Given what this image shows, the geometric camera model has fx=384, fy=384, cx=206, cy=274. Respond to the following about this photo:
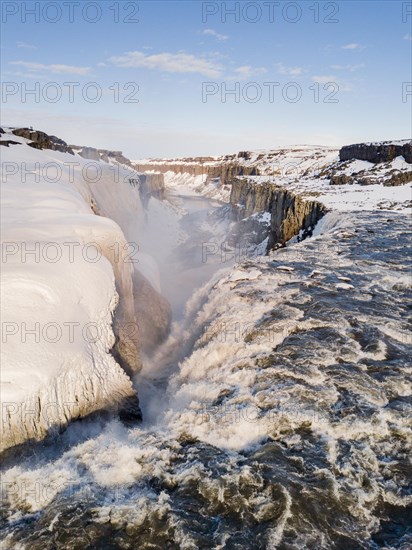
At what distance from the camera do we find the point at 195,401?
9875 mm

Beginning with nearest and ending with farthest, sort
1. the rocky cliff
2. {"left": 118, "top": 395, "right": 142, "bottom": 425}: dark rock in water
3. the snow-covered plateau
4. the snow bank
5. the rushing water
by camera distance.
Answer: the rushing water
the snow-covered plateau
the snow bank
{"left": 118, "top": 395, "right": 142, "bottom": 425}: dark rock in water
the rocky cliff

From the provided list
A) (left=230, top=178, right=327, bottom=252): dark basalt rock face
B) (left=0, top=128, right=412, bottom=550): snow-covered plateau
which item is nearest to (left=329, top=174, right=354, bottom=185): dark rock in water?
(left=230, top=178, right=327, bottom=252): dark basalt rock face

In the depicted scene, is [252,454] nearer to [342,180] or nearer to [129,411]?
[129,411]

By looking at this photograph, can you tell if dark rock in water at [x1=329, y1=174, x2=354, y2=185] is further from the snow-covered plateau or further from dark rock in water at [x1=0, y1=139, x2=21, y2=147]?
dark rock in water at [x1=0, y1=139, x2=21, y2=147]

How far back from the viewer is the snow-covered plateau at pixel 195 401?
21.0ft

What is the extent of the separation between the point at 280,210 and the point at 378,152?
34.8 metres

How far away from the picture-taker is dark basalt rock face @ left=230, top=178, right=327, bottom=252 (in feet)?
111

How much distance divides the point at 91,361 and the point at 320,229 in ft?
81.7

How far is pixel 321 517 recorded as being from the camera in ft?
21.0

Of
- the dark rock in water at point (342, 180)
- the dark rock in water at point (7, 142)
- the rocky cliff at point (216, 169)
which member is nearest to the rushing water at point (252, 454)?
the dark rock in water at point (7, 142)

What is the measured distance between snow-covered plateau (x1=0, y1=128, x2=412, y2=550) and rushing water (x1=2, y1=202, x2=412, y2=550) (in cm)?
3

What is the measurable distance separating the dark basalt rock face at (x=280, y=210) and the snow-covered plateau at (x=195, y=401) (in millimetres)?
15626

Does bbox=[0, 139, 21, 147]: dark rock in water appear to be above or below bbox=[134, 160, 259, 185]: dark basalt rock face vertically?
below

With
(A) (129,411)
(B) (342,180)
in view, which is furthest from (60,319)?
(B) (342,180)
